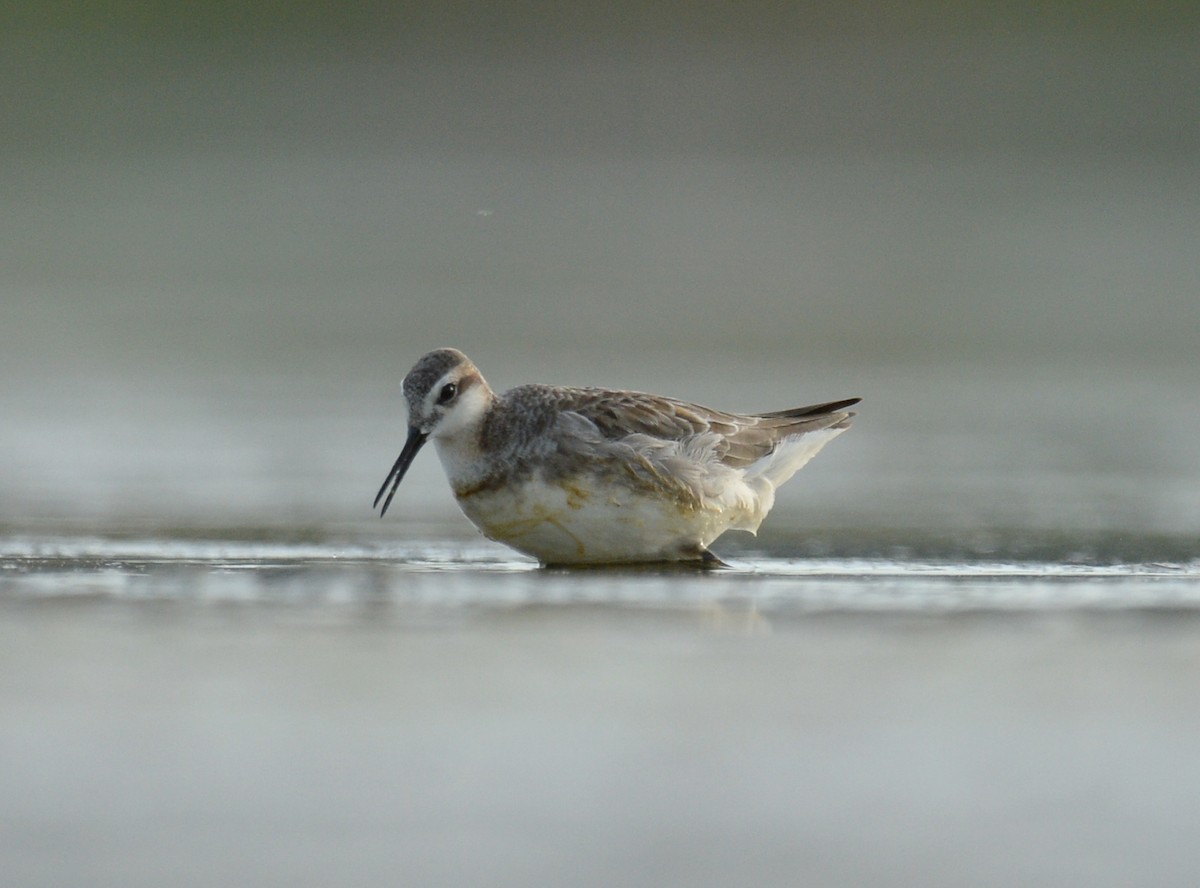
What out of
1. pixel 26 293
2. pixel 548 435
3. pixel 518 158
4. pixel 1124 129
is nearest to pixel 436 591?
pixel 548 435

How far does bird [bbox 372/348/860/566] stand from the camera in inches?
310

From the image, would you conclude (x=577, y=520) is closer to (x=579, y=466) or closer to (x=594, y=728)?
(x=579, y=466)

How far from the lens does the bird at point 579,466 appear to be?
7.87 metres

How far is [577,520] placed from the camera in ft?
25.7

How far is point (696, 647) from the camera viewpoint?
6.22 metres

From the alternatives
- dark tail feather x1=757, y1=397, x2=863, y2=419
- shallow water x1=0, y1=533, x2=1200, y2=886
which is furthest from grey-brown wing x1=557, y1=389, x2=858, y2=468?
shallow water x1=0, y1=533, x2=1200, y2=886

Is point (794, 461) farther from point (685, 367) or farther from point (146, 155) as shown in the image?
point (146, 155)

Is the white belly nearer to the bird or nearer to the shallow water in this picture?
the bird

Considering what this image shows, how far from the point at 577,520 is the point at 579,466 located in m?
0.21

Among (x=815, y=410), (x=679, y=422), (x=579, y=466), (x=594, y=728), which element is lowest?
(x=594, y=728)

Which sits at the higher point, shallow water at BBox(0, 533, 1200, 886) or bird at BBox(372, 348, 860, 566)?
bird at BBox(372, 348, 860, 566)

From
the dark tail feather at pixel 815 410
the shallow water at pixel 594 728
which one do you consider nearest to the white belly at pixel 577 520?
the shallow water at pixel 594 728

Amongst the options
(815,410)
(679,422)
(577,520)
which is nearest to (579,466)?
(577,520)

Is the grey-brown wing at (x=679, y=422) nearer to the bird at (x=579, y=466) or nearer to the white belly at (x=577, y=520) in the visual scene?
the bird at (x=579, y=466)
